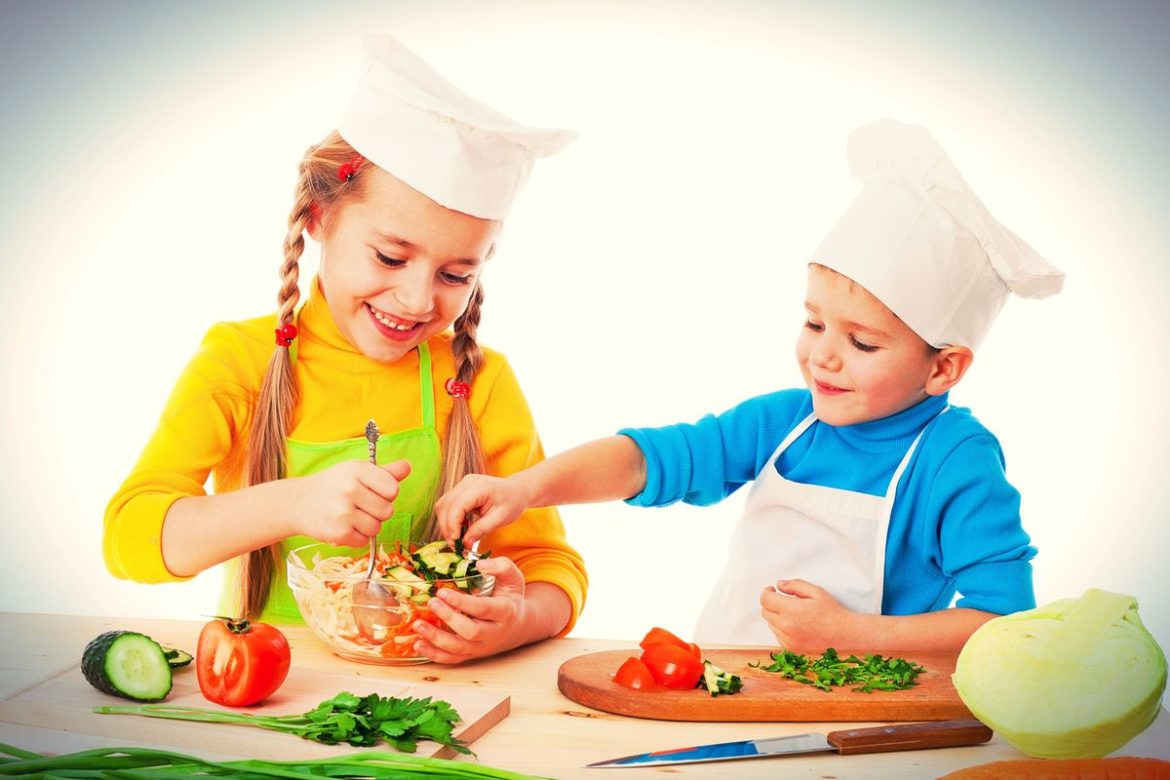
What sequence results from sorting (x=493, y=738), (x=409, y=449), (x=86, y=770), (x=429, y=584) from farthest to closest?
1. (x=409, y=449)
2. (x=429, y=584)
3. (x=493, y=738)
4. (x=86, y=770)

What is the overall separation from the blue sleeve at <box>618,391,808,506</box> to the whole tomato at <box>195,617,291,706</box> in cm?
73

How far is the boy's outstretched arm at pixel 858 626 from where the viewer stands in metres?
1.63

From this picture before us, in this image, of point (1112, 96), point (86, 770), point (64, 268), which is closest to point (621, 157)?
point (1112, 96)

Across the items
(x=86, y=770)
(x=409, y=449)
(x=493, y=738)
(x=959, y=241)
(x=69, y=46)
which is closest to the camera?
(x=86, y=770)

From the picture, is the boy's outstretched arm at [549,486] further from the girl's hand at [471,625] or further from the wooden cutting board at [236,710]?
the wooden cutting board at [236,710]

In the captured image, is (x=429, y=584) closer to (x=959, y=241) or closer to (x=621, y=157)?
(x=959, y=241)

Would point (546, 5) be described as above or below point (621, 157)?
above

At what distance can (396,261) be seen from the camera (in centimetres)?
173

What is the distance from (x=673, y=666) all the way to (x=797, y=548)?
0.52 m

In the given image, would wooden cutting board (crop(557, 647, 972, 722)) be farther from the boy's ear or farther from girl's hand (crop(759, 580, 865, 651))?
the boy's ear

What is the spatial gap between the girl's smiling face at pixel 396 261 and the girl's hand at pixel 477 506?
0.26 m

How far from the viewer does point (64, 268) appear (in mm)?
3129

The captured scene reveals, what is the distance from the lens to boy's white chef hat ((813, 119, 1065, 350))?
1698 millimetres

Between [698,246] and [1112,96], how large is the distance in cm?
110
